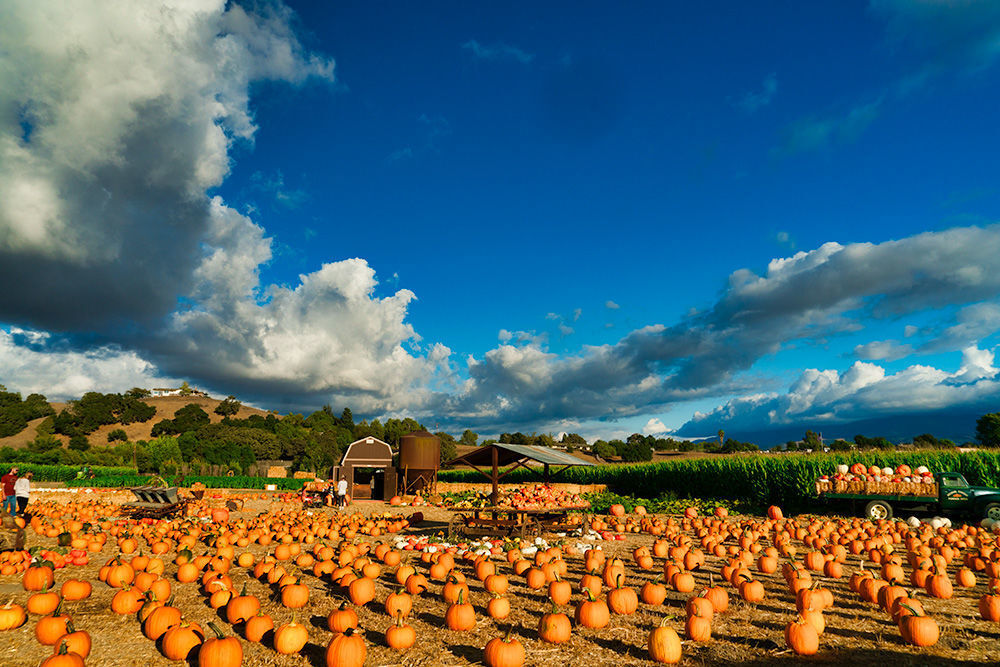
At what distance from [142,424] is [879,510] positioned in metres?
130

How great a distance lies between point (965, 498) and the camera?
57.2 ft

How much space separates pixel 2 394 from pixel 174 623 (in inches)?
5384

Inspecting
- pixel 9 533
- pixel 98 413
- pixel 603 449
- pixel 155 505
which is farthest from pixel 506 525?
pixel 98 413

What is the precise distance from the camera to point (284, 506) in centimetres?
2544

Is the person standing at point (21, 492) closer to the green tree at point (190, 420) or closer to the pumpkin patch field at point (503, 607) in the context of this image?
the pumpkin patch field at point (503, 607)

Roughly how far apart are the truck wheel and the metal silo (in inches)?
1037

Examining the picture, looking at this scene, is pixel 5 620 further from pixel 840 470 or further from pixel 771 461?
pixel 771 461

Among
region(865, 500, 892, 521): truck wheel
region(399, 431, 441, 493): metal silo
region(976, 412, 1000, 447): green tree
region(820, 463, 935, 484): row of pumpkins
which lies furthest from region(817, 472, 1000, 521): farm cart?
region(976, 412, 1000, 447): green tree

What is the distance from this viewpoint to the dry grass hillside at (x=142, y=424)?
97094mm

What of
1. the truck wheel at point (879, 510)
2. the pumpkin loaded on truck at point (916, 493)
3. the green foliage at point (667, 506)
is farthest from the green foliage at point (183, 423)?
the truck wheel at point (879, 510)

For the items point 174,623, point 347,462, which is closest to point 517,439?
point 347,462

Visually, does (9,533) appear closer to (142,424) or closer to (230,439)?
(230,439)

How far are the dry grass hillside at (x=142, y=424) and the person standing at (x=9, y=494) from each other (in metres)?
91.7

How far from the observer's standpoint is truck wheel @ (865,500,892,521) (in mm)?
18527
